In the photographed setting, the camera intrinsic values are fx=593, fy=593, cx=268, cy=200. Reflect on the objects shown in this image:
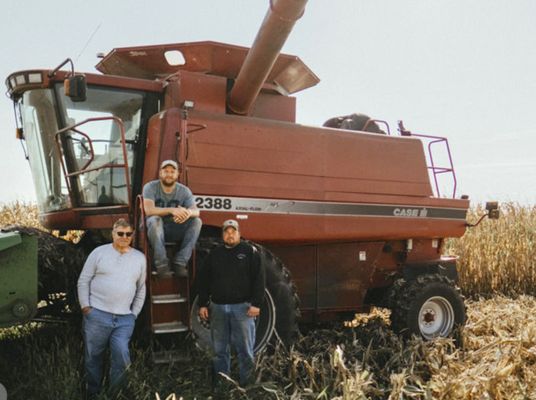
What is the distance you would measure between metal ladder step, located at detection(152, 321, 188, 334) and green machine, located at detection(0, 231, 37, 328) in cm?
93

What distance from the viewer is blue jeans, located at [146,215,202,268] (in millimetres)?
4543

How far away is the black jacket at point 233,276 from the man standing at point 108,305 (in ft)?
1.73

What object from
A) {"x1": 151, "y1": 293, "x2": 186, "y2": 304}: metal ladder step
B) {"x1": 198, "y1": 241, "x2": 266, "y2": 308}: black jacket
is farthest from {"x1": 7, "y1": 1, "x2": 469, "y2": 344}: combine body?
{"x1": 198, "y1": 241, "x2": 266, "y2": 308}: black jacket

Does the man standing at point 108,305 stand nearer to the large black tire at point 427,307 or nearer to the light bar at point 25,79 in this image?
the light bar at point 25,79

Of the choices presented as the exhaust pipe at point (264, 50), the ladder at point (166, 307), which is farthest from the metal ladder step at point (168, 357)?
the exhaust pipe at point (264, 50)

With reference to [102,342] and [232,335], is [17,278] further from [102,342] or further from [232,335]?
[232,335]

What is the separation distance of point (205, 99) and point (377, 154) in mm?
2026

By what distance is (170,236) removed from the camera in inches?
188

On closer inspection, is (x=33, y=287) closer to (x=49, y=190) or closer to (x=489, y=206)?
(x=49, y=190)

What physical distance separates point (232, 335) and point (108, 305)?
3.07 feet

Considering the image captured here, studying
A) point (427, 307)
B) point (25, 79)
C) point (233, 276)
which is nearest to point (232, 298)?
point (233, 276)

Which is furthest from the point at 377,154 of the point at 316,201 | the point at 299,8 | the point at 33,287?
the point at 33,287

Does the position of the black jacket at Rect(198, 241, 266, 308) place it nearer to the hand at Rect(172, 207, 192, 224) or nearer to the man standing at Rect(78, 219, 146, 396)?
the hand at Rect(172, 207, 192, 224)

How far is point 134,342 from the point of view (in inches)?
204
